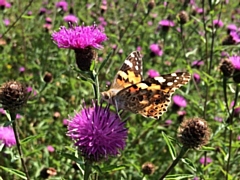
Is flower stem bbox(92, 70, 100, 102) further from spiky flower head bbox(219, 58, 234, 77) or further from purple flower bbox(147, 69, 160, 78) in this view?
purple flower bbox(147, 69, 160, 78)

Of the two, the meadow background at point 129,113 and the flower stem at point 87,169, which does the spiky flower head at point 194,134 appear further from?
the flower stem at point 87,169

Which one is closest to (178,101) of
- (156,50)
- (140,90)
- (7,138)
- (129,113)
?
(156,50)

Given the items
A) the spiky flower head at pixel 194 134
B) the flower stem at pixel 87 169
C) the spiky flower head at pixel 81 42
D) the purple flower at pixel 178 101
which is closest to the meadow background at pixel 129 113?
the purple flower at pixel 178 101

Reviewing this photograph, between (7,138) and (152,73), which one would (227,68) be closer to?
(152,73)

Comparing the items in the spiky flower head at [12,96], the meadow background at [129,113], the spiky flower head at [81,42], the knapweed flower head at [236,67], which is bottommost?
the meadow background at [129,113]

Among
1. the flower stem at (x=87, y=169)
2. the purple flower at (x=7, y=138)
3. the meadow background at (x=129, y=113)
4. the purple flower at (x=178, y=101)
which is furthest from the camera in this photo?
the purple flower at (x=178, y=101)

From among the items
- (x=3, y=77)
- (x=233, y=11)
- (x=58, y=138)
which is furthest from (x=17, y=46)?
(x=233, y=11)

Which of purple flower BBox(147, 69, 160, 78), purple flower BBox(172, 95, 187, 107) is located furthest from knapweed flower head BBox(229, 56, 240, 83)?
purple flower BBox(147, 69, 160, 78)
